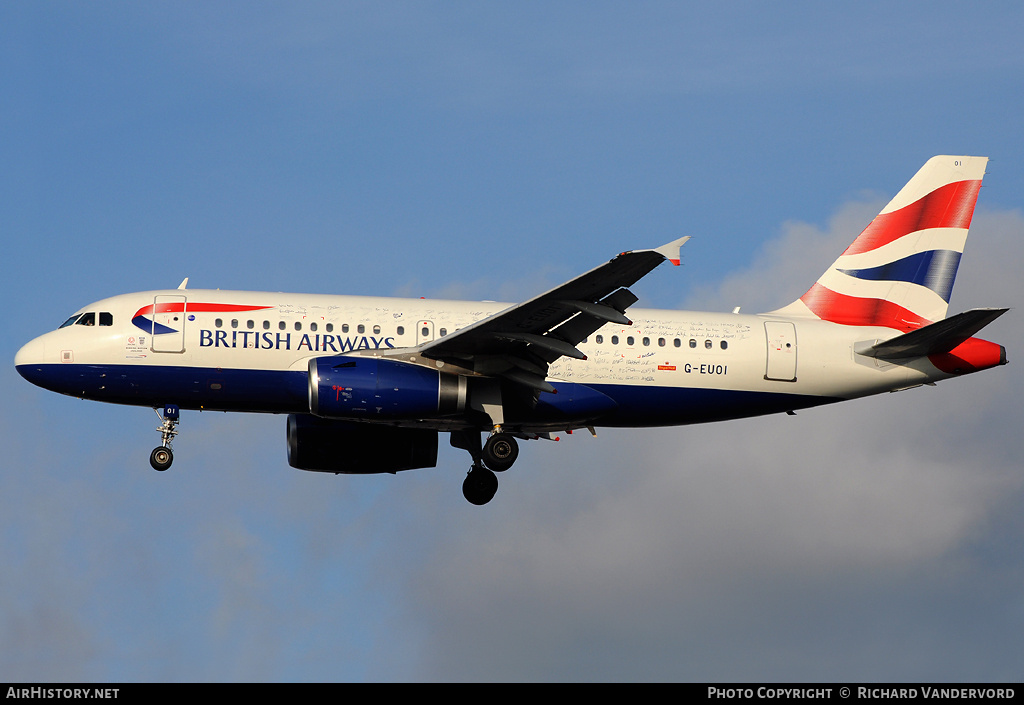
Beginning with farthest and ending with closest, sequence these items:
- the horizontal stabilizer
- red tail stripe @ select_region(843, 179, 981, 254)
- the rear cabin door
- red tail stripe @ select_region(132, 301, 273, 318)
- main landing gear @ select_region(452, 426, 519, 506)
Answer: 1. red tail stripe @ select_region(843, 179, 981, 254)
2. main landing gear @ select_region(452, 426, 519, 506)
3. the rear cabin door
4. red tail stripe @ select_region(132, 301, 273, 318)
5. the horizontal stabilizer

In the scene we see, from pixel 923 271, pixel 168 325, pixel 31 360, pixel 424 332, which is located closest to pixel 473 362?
pixel 424 332

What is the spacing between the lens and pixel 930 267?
38719 millimetres

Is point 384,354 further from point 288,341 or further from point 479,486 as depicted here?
point 479,486

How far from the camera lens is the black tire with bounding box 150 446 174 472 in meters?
33.7

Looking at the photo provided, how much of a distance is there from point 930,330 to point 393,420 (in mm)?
13766

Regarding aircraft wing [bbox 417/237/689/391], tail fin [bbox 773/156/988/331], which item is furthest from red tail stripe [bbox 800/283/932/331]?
aircraft wing [bbox 417/237/689/391]

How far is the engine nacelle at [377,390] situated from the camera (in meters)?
31.7

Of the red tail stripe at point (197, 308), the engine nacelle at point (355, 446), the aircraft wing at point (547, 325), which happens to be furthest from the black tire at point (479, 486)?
the red tail stripe at point (197, 308)

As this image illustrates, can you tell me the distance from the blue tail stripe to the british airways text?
46.3 ft

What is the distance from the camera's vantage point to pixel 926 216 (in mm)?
39219

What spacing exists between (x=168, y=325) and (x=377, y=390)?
5748 mm

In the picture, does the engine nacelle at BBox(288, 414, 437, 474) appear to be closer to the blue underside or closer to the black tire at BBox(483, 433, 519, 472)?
the blue underside

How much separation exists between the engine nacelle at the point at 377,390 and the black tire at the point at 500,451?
2064mm

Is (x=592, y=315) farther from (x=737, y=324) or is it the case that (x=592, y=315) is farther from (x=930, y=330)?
(x=930, y=330)
